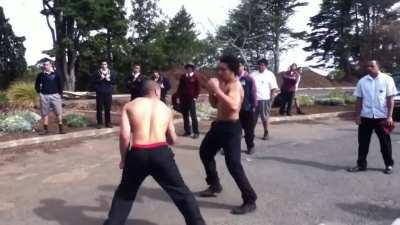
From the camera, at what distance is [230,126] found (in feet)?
22.3

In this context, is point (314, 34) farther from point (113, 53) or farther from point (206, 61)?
point (113, 53)

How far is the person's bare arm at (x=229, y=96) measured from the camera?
6684 millimetres

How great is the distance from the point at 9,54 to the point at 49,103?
26.5 metres

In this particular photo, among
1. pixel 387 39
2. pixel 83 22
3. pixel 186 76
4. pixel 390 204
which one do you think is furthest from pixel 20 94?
pixel 387 39

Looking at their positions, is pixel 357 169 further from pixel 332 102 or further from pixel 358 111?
pixel 332 102

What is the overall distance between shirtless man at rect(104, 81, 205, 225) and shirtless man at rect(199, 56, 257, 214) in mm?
1130

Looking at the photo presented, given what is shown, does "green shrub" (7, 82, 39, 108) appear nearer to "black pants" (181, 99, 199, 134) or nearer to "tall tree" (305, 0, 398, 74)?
"black pants" (181, 99, 199, 134)

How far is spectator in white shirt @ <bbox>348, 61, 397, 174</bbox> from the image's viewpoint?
28.5ft

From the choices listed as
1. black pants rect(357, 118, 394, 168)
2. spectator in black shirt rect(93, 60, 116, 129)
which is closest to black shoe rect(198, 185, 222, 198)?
black pants rect(357, 118, 394, 168)

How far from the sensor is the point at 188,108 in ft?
41.8

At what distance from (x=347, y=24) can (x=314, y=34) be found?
14.5 feet

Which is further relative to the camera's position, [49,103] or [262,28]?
[262,28]

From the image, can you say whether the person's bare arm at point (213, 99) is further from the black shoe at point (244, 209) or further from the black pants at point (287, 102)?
the black pants at point (287, 102)

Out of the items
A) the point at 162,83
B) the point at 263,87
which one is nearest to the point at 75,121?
the point at 162,83
